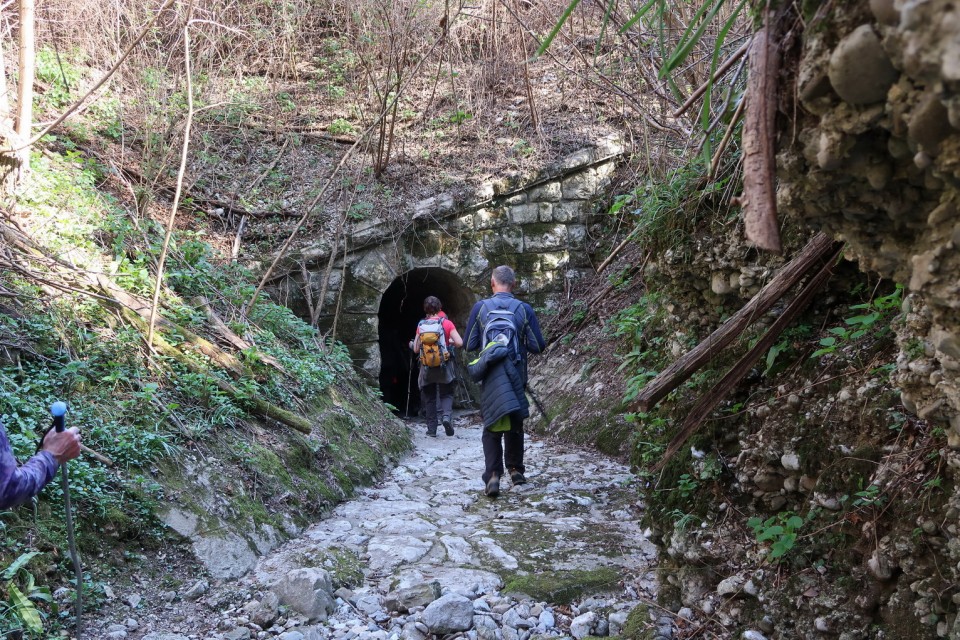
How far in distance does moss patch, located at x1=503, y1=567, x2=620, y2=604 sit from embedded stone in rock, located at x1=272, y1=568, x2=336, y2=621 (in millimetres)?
885

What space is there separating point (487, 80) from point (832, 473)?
33.0 ft

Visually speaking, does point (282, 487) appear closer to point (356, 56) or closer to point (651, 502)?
point (651, 502)

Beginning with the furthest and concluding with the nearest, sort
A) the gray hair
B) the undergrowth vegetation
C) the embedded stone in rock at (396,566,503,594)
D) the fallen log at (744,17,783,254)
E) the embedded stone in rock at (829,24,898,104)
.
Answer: the gray hair → the embedded stone in rock at (396,566,503,594) → the undergrowth vegetation → the fallen log at (744,17,783,254) → the embedded stone in rock at (829,24,898,104)

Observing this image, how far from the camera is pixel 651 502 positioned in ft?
11.1

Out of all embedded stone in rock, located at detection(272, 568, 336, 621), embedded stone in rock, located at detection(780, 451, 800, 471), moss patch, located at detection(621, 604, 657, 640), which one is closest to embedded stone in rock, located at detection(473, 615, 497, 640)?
moss patch, located at detection(621, 604, 657, 640)

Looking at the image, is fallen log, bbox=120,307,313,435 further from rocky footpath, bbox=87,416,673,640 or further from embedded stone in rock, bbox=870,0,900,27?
embedded stone in rock, bbox=870,0,900,27

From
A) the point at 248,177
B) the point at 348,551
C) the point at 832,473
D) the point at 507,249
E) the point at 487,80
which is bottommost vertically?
the point at 348,551

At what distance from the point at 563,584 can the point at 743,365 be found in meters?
1.43

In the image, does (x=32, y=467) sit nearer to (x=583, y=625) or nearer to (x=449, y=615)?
(x=449, y=615)

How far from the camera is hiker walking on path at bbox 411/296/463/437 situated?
8.30 metres

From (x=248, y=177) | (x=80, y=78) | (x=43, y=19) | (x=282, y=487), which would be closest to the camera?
(x=282, y=487)

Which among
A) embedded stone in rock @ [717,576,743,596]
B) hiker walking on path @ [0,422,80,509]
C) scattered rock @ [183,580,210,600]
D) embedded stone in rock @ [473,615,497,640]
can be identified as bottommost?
embedded stone in rock @ [473,615,497,640]

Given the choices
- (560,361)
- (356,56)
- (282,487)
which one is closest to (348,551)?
(282,487)

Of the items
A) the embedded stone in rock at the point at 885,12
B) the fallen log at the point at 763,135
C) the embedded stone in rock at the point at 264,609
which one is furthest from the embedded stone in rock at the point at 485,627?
the embedded stone in rock at the point at 885,12
